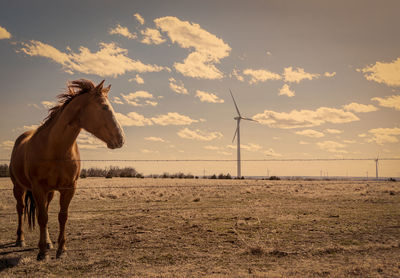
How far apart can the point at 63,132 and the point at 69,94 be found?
86cm

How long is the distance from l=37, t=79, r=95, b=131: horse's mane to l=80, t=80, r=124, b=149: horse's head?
0.25m

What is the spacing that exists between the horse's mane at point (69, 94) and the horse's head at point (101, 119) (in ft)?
0.81

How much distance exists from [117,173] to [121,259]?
51680 mm

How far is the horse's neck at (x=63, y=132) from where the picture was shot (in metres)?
5.30

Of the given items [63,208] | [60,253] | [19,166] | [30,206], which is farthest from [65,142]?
A: [30,206]

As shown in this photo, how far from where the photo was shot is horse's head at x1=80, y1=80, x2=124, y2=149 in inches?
195

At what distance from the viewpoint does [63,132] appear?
5.32 metres

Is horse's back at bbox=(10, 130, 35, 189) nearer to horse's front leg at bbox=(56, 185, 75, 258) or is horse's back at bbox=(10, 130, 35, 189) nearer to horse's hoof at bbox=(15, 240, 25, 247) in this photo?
horse's front leg at bbox=(56, 185, 75, 258)

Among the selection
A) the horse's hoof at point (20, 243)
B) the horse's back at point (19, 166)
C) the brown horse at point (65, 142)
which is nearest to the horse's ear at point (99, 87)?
the brown horse at point (65, 142)

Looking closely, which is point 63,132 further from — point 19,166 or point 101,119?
point 19,166

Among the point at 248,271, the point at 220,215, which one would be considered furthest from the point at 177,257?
the point at 220,215

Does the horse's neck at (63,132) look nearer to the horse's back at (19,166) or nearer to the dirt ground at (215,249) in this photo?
the horse's back at (19,166)

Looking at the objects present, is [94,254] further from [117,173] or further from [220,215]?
[117,173]

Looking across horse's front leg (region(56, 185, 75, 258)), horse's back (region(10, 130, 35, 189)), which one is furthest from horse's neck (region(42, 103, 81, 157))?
horse's back (region(10, 130, 35, 189))
